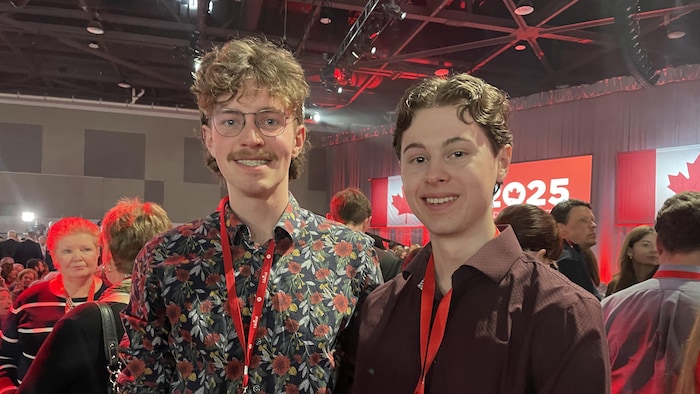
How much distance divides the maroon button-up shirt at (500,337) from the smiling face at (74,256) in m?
1.78

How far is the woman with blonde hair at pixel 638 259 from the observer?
10.5 ft

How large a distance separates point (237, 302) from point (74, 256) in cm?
161

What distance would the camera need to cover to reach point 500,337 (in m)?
1.12

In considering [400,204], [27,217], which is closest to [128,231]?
[400,204]

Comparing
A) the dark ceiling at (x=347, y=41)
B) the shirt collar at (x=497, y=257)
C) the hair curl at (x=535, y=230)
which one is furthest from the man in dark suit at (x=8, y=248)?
the shirt collar at (x=497, y=257)

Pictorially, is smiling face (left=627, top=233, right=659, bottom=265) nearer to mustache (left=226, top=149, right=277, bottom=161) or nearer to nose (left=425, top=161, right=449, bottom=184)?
nose (left=425, top=161, right=449, bottom=184)

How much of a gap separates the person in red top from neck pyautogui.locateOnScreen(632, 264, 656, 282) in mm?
2364

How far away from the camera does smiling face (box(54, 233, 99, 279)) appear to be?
8.47 feet

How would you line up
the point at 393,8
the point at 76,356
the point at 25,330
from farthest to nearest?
the point at 393,8 < the point at 25,330 < the point at 76,356

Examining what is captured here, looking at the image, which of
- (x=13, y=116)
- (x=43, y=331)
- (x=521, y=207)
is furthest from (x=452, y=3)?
(x=13, y=116)

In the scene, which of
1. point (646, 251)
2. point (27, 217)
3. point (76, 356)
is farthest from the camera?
point (27, 217)

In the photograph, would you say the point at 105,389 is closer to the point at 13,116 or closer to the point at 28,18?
the point at 28,18

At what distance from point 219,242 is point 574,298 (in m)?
0.83

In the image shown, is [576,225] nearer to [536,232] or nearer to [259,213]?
[536,232]
